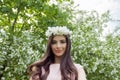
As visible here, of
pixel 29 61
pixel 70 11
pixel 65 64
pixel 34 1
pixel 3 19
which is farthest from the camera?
pixel 70 11

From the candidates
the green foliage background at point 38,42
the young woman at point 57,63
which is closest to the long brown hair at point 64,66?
the young woman at point 57,63

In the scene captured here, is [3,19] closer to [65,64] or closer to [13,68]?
[13,68]

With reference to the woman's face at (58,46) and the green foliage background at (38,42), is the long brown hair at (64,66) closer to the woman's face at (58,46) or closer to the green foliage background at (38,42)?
the woman's face at (58,46)

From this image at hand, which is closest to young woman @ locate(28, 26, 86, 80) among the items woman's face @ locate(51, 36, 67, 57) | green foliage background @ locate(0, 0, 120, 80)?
woman's face @ locate(51, 36, 67, 57)

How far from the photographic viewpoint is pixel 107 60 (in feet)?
29.2

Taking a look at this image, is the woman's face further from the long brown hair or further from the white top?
the white top

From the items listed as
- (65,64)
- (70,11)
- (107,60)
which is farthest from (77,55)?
(65,64)

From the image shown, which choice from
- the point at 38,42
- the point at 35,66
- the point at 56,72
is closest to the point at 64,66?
the point at 56,72

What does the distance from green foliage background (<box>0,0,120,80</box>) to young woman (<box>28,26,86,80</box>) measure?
3110 millimetres

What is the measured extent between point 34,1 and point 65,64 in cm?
400

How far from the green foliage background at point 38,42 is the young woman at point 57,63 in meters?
3.11

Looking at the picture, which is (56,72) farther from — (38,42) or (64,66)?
(38,42)

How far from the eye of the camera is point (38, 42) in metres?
8.42

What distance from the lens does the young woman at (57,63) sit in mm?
4664
